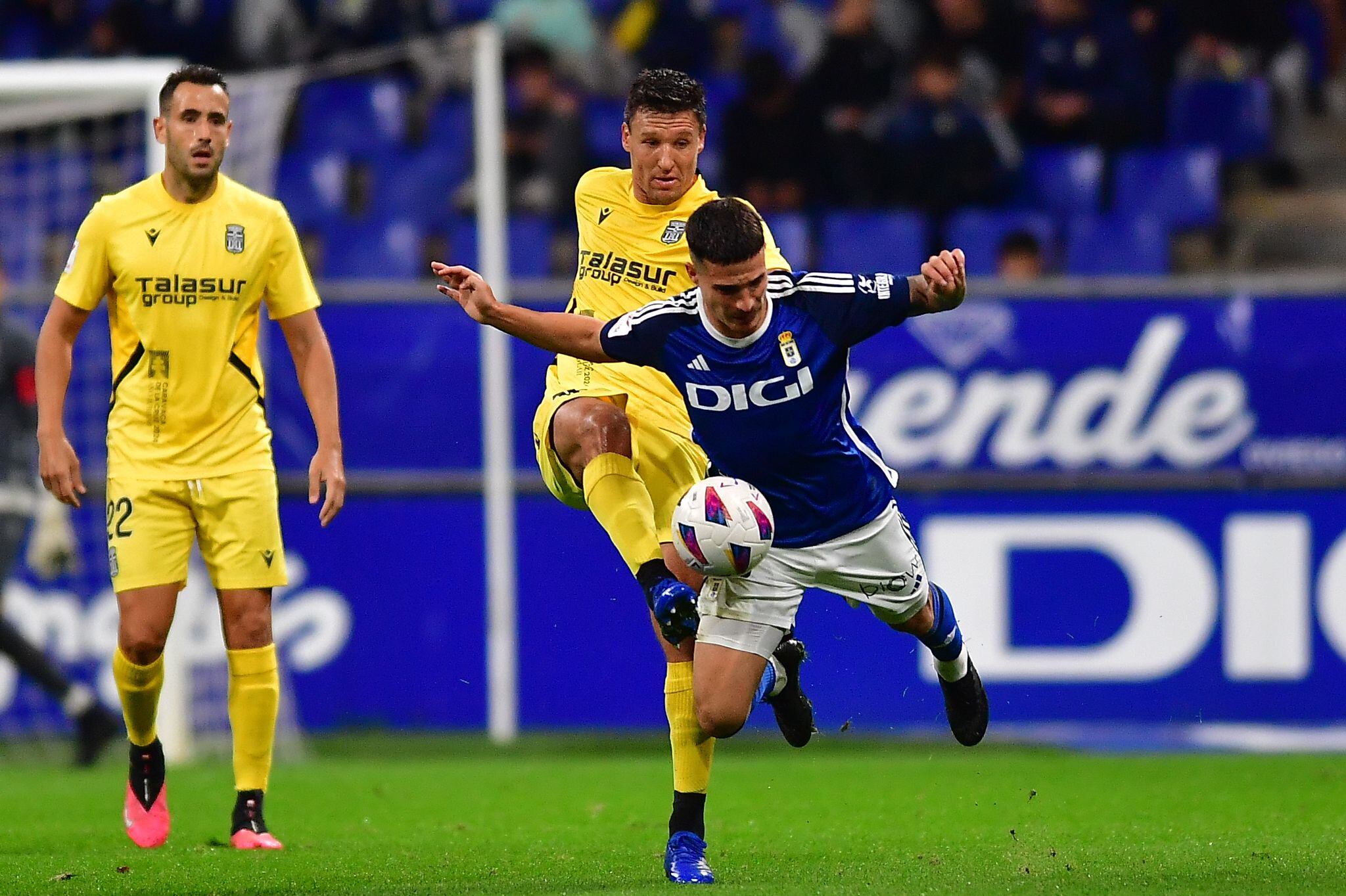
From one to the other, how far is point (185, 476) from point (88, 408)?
445 cm

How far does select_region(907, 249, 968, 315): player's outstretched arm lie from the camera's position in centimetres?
562

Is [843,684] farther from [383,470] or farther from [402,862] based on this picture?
[402,862]

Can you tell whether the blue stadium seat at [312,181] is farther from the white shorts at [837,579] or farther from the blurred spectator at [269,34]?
the white shorts at [837,579]

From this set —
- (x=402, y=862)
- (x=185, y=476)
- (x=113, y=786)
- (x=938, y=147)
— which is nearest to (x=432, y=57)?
(x=938, y=147)

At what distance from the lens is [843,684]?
413 inches

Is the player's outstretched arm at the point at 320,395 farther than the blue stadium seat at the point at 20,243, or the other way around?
the blue stadium seat at the point at 20,243

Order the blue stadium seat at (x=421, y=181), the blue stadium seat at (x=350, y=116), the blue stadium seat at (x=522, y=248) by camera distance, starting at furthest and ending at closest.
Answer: the blue stadium seat at (x=350, y=116) < the blue stadium seat at (x=421, y=181) < the blue stadium seat at (x=522, y=248)

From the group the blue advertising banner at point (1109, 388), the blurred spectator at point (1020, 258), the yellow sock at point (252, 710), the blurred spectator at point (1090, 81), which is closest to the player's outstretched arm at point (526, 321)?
the yellow sock at point (252, 710)

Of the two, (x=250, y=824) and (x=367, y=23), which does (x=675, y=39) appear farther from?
(x=250, y=824)

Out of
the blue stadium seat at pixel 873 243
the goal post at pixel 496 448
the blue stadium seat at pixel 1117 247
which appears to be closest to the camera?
the goal post at pixel 496 448

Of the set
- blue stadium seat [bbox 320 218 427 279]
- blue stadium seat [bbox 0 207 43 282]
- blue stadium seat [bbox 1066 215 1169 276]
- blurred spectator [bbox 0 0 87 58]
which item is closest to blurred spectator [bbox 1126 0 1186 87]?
blue stadium seat [bbox 1066 215 1169 276]

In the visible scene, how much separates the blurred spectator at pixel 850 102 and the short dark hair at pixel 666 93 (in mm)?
6697

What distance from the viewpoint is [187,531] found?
6727 mm

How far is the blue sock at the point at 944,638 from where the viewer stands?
6523 mm
